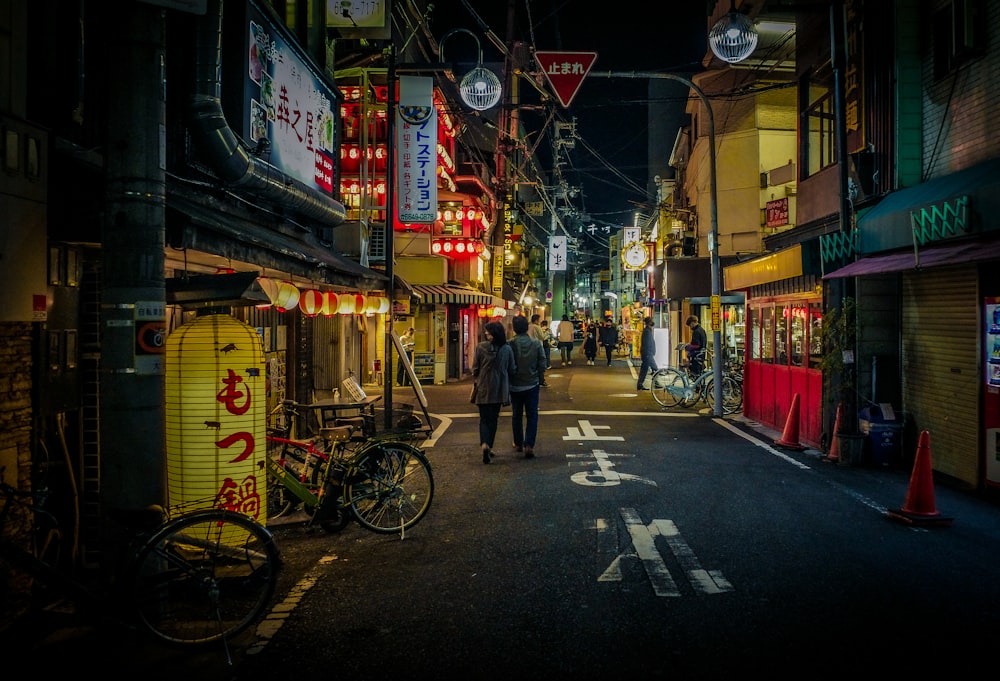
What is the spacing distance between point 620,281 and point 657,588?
73.0 meters

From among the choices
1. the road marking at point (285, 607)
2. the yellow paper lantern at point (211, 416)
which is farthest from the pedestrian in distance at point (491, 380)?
the yellow paper lantern at point (211, 416)

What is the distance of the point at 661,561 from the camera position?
590cm

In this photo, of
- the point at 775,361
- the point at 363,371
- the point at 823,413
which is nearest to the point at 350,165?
the point at 363,371

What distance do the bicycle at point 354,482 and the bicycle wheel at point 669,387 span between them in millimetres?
11375

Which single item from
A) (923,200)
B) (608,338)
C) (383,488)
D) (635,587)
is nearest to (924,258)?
(923,200)

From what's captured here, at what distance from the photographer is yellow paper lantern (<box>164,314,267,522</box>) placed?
5.50 meters

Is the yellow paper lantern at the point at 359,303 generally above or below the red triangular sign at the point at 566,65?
below

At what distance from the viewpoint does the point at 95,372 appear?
5.79 metres

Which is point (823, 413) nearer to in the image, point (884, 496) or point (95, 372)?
point (884, 496)

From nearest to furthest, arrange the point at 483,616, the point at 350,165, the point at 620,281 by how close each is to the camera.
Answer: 1. the point at 483,616
2. the point at 350,165
3. the point at 620,281

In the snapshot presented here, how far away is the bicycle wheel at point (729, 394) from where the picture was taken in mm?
16922

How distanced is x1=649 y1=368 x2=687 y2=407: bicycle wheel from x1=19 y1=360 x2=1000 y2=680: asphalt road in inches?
303

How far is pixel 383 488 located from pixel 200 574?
2428 millimetres

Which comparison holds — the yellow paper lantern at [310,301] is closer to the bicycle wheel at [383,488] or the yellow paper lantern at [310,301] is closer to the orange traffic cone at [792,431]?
the bicycle wheel at [383,488]
